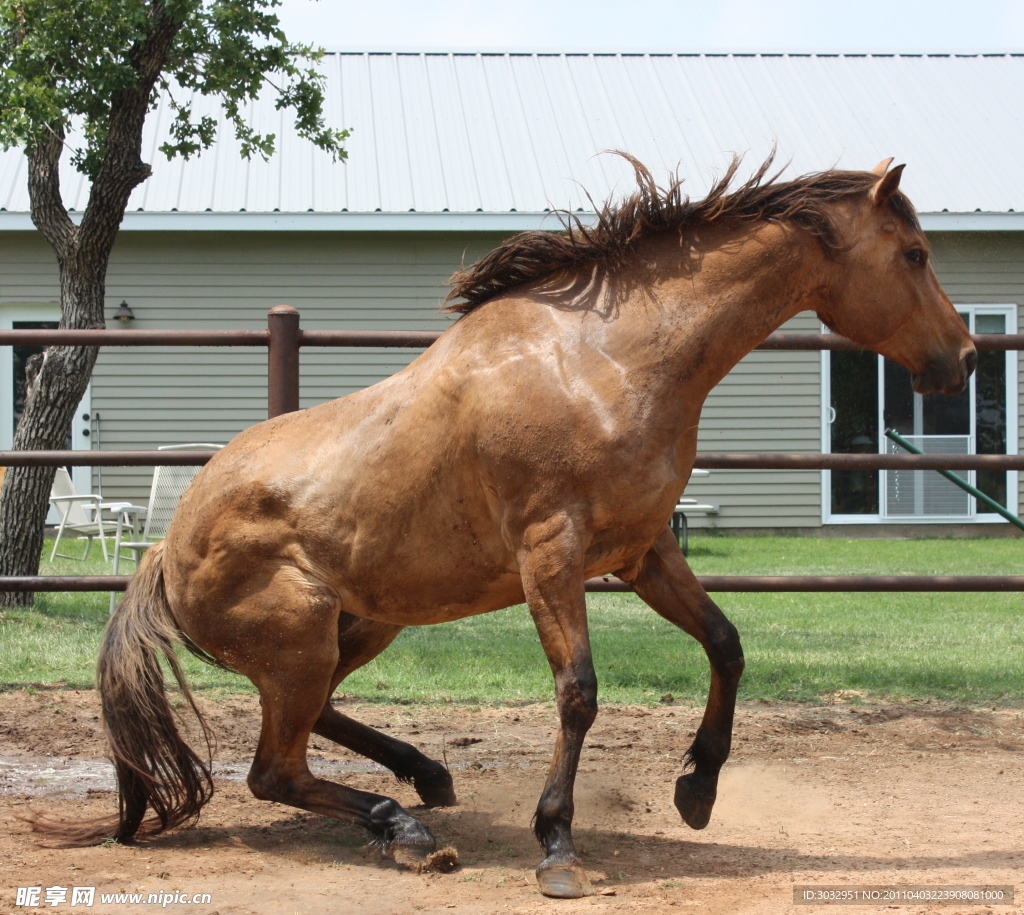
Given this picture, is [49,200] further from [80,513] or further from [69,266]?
[80,513]

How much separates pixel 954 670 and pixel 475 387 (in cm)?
397

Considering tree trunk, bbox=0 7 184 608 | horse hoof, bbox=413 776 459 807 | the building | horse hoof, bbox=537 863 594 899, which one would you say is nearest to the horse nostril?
horse hoof, bbox=537 863 594 899

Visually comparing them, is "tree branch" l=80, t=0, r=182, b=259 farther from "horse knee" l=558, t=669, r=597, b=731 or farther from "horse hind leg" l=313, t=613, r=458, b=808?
"horse knee" l=558, t=669, r=597, b=731

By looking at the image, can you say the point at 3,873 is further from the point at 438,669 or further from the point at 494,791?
the point at 438,669

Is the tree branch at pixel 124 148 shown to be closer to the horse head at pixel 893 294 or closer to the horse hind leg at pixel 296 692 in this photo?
the horse hind leg at pixel 296 692

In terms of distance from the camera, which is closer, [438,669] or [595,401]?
[595,401]

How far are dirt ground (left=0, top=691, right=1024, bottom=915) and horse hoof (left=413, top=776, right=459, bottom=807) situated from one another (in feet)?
0.16

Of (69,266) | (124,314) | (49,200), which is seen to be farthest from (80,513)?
(49,200)

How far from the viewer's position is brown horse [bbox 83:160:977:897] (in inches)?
116

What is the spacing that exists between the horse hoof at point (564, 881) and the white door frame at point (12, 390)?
11.3 meters

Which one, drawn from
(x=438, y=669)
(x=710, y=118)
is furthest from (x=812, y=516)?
(x=438, y=669)

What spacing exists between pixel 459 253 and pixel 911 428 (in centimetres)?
634

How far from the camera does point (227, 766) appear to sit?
4.22m

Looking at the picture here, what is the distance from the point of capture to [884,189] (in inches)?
121
